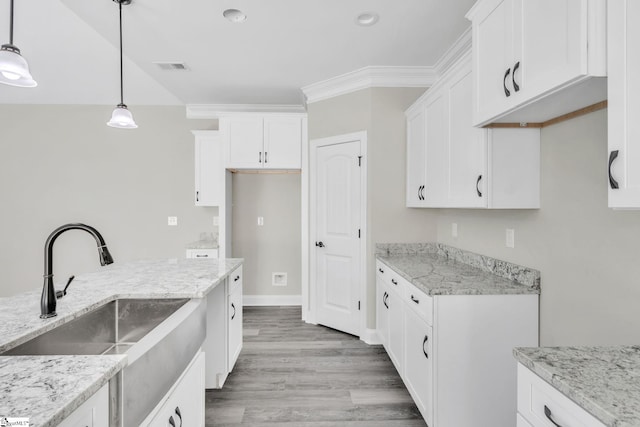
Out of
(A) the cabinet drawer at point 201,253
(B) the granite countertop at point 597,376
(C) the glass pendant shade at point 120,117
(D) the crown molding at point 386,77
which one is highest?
(D) the crown molding at point 386,77

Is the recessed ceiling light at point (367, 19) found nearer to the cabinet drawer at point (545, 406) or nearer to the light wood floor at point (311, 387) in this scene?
the cabinet drawer at point (545, 406)

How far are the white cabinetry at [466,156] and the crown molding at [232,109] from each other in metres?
2.06

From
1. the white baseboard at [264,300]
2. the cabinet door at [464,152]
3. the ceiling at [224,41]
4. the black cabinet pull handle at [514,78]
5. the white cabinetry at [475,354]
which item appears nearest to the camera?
the black cabinet pull handle at [514,78]

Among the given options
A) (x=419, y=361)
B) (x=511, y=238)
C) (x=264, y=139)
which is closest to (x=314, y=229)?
(x=264, y=139)

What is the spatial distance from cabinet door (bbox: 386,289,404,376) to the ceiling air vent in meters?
2.97

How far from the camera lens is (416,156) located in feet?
9.48

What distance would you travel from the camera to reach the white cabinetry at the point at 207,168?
13.1 ft

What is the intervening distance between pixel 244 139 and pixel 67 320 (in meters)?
2.89

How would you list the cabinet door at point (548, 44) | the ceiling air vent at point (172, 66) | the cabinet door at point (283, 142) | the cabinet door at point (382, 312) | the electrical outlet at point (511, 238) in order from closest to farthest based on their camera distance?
1. the cabinet door at point (548, 44)
2. the electrical outlet at point (511, 238)
3. the cabinet door at point (382, 312)
4. the ceiling air vent at point (172, 66)
5. the cabinet door at point (283, 142)

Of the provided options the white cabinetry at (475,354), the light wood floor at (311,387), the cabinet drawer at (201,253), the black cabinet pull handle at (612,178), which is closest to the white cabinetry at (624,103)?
the black cabinet pull handle at (612,178)

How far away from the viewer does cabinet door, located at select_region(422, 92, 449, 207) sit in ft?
7.59

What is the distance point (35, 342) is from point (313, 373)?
6.28 feet

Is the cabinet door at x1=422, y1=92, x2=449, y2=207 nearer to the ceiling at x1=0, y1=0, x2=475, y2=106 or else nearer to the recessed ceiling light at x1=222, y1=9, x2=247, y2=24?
the ceiling at x1=0, y1=0, x2=475, y2=106

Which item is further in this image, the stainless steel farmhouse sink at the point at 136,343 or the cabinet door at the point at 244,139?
the cabinet door at the point at 244,139
